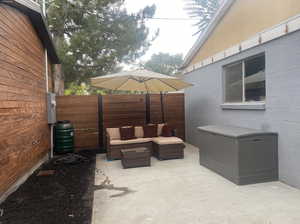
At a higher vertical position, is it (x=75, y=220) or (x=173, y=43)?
(x=173, y=43)

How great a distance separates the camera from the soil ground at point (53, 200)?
99.6 inches

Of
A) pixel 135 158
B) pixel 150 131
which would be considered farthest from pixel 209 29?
pixel 135 158

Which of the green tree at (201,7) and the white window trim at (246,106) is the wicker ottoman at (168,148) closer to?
the white window trim at (246,106)

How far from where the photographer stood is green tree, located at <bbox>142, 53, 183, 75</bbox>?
29506mm

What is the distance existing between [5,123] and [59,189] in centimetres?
134

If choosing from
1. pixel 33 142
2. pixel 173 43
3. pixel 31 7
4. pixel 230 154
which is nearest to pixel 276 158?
pixel 230 154

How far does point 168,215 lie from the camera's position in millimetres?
2564

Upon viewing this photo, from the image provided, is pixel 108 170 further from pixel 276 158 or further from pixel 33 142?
pixel 276 158

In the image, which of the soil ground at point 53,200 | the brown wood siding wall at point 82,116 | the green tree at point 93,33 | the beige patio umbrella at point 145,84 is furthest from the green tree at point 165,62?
the soil ground at point 53,200

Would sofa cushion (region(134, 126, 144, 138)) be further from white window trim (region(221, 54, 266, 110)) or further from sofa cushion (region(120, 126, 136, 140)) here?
white window trim (region(221, 54, 266, 110))

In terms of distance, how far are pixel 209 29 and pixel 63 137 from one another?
16.6 feet

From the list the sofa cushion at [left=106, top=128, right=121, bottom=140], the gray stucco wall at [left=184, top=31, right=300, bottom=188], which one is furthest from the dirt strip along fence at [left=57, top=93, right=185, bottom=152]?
the gray stucco wall at [left=184, top=31, right=300, bottom=188]

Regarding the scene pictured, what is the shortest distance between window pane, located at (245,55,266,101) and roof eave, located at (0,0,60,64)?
4.51 m

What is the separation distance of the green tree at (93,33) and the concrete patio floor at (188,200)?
5453 mm
